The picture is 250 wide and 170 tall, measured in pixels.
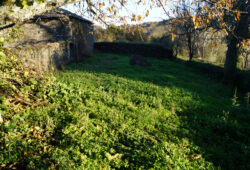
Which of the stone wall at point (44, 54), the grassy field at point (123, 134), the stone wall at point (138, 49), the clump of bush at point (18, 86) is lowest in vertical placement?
the grassy field at point (123, 134)

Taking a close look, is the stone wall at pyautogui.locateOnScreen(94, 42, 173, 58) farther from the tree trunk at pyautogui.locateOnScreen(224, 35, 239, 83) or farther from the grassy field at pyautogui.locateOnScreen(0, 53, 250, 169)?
the grassy field at pyautogui.locateOnScreen(0, 53, 250, 169)

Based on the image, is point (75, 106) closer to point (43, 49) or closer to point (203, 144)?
point (203, 144)

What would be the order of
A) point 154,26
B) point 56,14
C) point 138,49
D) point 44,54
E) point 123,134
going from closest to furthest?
1. point 123,134
2. point 56,14
3. point 44,54
4. point 138,49
5. point 154,26

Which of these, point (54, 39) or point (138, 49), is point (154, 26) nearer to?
point (138, 49)

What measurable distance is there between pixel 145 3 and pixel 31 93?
4.26 metres

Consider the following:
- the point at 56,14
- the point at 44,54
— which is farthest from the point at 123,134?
the point at 44,54

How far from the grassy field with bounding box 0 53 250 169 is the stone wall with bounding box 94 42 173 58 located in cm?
1805

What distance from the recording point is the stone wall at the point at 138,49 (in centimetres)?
2395

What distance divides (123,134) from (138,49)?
22.3 meters

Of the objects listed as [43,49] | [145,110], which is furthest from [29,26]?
[145,110]

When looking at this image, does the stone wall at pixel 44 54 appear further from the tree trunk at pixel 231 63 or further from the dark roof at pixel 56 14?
the tree trunk at pixel 231 63

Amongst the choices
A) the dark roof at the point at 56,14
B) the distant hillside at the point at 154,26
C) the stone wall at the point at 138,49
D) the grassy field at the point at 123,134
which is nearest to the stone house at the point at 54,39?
the dark roof at the point at 56,14

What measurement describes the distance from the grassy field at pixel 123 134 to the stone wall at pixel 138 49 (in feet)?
59.2

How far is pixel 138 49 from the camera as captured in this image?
25.5 meters
